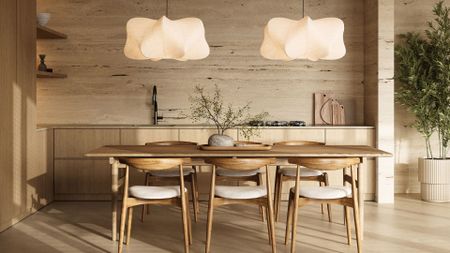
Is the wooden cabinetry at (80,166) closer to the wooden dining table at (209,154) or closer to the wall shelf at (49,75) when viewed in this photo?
the wall shelf at (49,75)

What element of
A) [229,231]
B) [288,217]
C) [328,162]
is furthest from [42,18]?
[328,162]

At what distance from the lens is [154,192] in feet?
13.6

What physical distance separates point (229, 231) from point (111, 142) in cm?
207

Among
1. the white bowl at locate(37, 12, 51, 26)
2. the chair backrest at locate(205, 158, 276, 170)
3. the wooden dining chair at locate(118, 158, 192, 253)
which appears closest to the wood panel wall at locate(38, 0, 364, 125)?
the white bowl at locate(37, 12, 51, 26)

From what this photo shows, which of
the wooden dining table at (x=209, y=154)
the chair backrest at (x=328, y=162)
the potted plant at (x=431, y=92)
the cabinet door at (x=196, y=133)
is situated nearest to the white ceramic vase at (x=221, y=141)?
the wooden dining table at (x=209, y=154)

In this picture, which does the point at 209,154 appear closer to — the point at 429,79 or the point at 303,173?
the point at 303,173

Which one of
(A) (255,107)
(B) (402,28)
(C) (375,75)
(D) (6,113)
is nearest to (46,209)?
(D) (6,113)

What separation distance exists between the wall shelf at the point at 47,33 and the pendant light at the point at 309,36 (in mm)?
2800

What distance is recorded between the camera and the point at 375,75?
21.3ft

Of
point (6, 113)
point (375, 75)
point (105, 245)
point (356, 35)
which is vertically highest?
point (356, 35)

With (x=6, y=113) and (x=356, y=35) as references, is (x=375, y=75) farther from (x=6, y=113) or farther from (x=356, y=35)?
(x=6, y=113)

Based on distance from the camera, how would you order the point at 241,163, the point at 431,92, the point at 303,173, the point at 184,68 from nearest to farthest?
the point at 241,163, the point at 303,173, the point at 431,92, the point at 184,68

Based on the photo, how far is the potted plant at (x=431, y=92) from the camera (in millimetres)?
6328

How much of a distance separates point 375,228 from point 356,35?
2.79 metres
